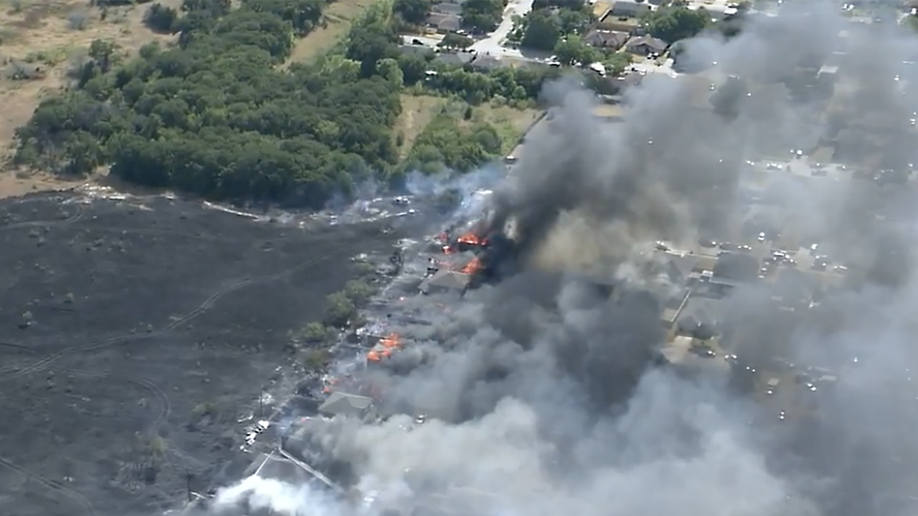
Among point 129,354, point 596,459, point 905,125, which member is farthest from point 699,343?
point 129,354

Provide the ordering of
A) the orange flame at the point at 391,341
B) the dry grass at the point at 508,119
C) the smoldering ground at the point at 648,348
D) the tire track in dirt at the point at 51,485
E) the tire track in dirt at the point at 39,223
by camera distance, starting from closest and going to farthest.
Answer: the smoldering ground at the point at 648,348
the tire track in dirt at the point at 51,485
the orange flame at the point at 391,341
the tire track in dirt at the point at 39,223
the dry grass at the point at 508,119

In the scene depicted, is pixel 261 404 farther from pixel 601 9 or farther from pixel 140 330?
pixel 601 9

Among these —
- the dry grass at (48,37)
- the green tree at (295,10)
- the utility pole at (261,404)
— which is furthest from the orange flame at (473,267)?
the green tree at (295,10)

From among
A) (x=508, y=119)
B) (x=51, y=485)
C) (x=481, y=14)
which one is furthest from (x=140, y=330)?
(x=481, y=14)

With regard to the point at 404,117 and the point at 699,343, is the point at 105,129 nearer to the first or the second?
the point at 404,117

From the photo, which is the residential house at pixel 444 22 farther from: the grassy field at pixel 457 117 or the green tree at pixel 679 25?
the green tree at pixel 679 25

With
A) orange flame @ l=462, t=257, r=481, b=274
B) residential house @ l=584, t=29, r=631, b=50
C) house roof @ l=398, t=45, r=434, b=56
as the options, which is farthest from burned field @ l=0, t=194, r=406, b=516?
residential house @ l=584, t=29, r=631, b=50

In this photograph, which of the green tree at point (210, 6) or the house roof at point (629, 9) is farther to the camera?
the house roof at point (629, 9)
